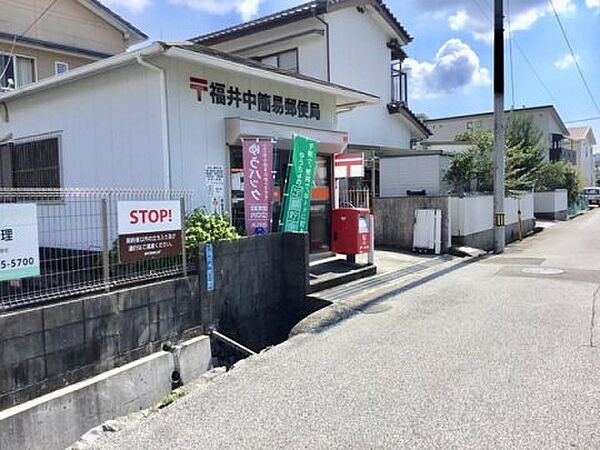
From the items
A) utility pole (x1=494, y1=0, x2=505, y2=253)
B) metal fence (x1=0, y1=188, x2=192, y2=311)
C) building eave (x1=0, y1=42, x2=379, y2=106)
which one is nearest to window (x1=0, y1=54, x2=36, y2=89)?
building eave (x1=0, y1=42, x2=379, y2=106)

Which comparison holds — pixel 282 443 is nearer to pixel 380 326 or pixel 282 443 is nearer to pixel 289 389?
pixel 289 389

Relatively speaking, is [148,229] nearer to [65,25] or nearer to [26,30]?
[26,30]

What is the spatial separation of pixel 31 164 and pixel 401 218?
9.21 m

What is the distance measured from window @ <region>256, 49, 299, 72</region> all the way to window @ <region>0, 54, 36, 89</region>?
27.0 ft

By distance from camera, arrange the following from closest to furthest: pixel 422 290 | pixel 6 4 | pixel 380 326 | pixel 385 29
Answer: pixel 380 326 → pixel 422 290 → pixel 6 4 → pixel 385 29

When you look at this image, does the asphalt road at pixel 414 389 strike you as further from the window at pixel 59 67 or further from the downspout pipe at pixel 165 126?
the window at pixel 59 67

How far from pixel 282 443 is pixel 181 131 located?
5649mm

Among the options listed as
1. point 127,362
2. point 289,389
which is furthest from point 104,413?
point 289,389

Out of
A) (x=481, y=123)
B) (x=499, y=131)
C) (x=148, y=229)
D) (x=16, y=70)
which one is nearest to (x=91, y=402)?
(x=148, y=229)

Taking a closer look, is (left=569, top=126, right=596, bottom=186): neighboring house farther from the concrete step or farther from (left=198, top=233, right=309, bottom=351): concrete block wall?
(left=198, top=233, right=309, bottom=351): concrete block wall

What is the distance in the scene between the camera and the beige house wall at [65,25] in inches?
730

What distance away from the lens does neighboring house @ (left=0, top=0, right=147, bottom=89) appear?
1794 centimetres

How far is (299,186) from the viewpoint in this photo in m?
9.27

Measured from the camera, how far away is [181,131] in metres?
8.20
